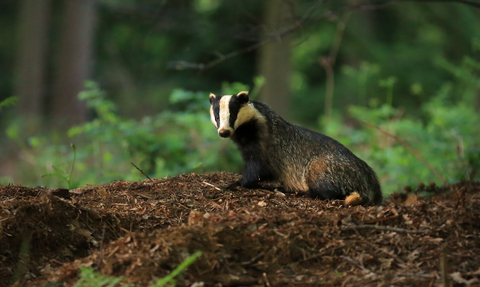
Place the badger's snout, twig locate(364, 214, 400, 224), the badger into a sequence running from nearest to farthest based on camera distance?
twig locate(364, 214, 400, 224) < the badger's snout < the badger

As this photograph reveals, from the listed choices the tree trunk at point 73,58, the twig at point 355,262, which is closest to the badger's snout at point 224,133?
the twig at point 355,262

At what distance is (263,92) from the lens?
14.0 metres

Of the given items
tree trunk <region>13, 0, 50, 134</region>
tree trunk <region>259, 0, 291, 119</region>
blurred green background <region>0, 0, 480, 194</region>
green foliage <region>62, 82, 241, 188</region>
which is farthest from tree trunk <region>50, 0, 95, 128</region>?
green foliage <region>62, 82, 241, 188</region>

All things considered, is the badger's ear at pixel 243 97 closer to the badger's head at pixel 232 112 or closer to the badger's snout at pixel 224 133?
the badger's head at pixel 232 112

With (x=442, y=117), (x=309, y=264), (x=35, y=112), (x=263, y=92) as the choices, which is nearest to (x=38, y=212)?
(x=309, y=264)

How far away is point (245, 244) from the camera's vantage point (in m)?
2.94

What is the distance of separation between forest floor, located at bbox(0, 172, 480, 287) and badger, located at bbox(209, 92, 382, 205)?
108 centimetres

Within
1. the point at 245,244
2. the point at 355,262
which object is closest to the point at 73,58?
the point at 245,244

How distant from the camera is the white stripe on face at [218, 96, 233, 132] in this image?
15.3 feet

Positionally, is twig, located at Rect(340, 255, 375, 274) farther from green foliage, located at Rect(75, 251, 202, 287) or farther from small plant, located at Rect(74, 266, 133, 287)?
small plant, located at Rect(74, 266, 133, 287)

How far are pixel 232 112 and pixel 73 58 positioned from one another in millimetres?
13268

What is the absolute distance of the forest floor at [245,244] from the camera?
2707 mm

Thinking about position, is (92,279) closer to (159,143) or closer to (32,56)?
(159,143)

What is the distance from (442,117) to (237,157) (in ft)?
11.3
